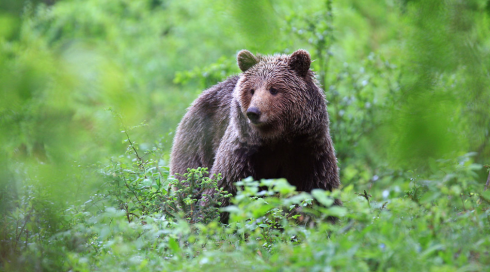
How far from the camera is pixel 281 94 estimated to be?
4719 millimetres

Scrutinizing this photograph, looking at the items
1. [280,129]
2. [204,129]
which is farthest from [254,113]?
[204,129]

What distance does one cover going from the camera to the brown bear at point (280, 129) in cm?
471

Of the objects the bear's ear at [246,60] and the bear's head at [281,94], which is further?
the bear's ear at [246,60]

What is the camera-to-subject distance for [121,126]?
412 centimetres

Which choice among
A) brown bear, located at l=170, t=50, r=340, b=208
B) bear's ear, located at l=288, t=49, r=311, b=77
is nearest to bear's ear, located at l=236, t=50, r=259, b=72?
brown bear, located at l=170, t=50, r=340, b=208

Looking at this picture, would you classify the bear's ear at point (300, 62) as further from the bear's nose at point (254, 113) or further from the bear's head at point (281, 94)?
the bear's nose at point (254, 113)

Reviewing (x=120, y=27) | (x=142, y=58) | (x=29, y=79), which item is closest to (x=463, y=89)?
(x=29, y=79)

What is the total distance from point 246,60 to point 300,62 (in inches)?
23.6

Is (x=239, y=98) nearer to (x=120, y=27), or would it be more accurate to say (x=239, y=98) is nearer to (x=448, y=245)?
(x=448, y=245)

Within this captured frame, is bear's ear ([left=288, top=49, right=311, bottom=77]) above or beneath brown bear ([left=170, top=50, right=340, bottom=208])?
above

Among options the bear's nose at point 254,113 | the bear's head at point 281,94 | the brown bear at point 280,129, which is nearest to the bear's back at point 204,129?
the brown bear at point 280,129

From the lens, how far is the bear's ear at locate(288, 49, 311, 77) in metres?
4.78

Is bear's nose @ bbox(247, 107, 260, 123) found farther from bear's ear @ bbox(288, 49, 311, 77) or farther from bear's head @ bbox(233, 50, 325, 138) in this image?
bear's ear @ bbox(288, 49, 311, 77)

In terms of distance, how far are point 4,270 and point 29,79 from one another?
170cm
